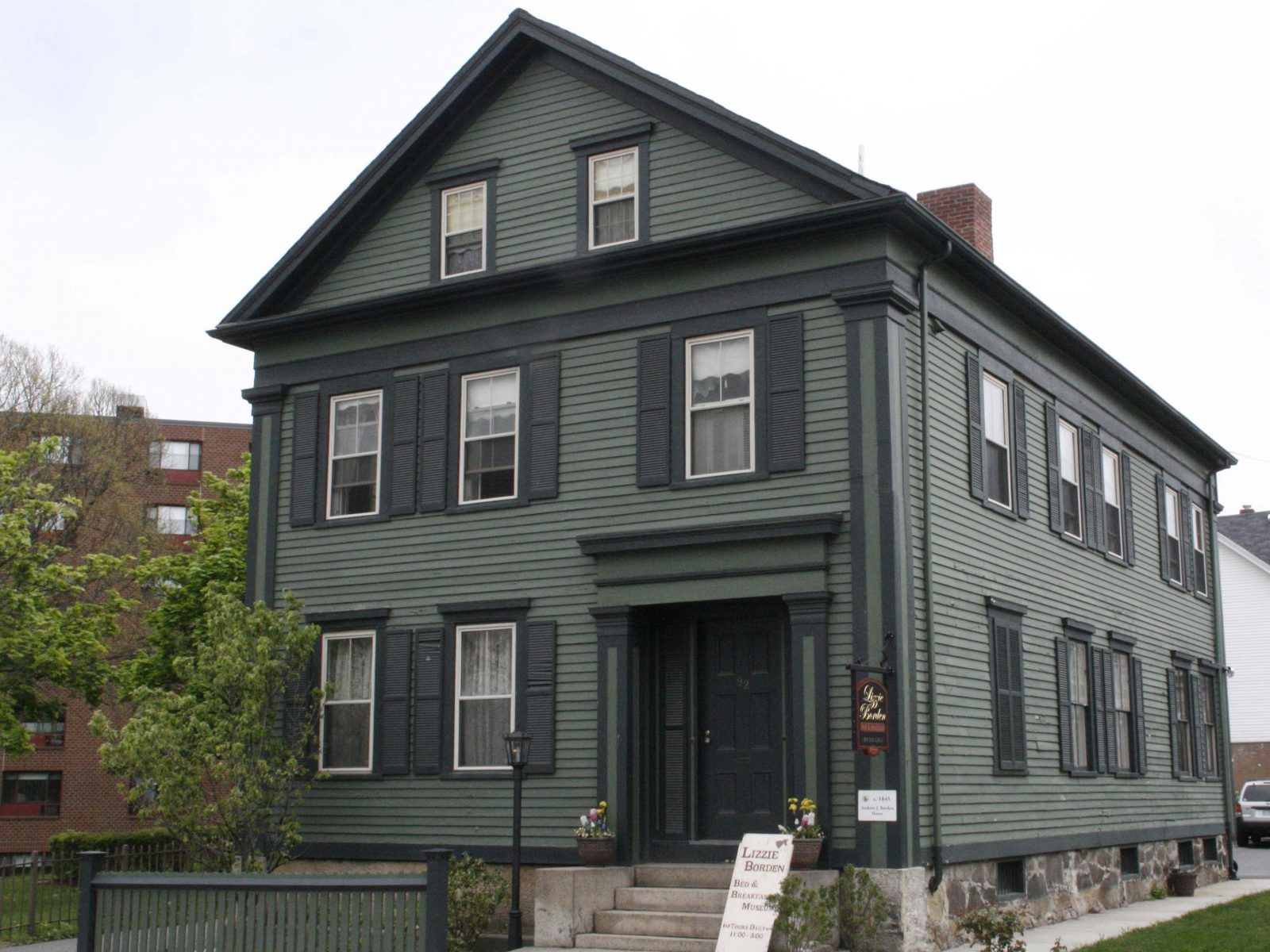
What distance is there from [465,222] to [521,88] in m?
1.79

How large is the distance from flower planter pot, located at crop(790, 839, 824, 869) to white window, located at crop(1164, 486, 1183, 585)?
12.5 m

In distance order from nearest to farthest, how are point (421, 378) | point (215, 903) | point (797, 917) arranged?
point (215, 903), point (797, 917), point (421, 378)

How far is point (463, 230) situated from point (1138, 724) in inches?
463

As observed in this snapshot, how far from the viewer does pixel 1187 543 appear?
2645cm

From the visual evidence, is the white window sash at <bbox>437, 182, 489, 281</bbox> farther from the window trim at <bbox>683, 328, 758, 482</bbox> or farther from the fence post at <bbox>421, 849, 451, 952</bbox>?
the fence post at <bbox>421, 849, 451, 952</bbox>

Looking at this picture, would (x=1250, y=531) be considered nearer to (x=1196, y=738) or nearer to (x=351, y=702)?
(x=1196, y=738)

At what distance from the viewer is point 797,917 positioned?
13.6 meters

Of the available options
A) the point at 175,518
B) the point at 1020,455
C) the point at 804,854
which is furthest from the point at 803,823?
the point at 175,518

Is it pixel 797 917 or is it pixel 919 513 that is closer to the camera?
pixel 797 917

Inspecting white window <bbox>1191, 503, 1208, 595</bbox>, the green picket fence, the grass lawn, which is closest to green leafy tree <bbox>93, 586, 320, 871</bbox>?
the green picket fence

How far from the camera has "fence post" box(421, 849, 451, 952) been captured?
11258 mm

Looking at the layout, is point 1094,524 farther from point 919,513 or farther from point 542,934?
point 542,934

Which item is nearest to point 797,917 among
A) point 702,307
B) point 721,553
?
point 721,553

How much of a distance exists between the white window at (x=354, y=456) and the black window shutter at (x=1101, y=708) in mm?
9697
